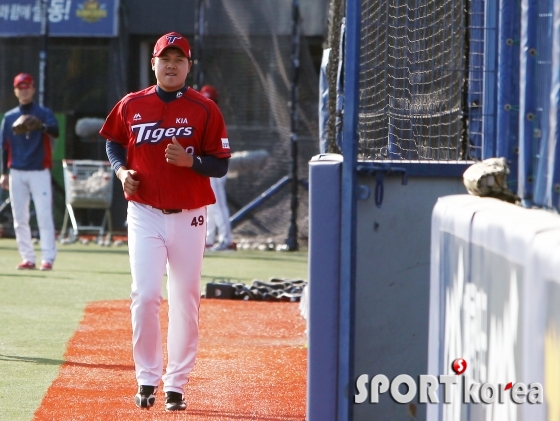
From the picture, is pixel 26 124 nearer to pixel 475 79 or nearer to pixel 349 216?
pixel 475 79

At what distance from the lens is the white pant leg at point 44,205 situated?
11.9 meters

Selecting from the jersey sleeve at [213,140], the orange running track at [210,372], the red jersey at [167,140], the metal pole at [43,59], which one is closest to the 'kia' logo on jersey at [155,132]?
the red jersey at [167,140]

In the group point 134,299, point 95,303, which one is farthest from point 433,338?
point 95,303

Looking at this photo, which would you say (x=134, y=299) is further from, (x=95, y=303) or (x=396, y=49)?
(x=95, y=303)

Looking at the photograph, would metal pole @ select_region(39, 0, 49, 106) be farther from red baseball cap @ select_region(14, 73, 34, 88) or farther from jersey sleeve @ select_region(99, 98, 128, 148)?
A: jersey sleeve @ select_region(99, 98, 128, 148)

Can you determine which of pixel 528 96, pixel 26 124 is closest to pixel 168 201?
pixel 528 96

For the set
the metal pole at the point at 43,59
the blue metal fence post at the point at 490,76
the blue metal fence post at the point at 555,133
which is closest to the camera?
the blue metal fence post at the point at 555,133

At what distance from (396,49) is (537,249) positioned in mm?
2771

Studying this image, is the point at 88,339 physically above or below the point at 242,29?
below

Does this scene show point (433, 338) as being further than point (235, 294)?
No

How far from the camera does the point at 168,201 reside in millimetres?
5133

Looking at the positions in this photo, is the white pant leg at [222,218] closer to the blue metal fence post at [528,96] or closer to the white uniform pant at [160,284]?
A: the white uniform pant at [160,284]

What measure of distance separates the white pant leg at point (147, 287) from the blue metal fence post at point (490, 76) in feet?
5.68

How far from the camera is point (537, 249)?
7.03 feet
